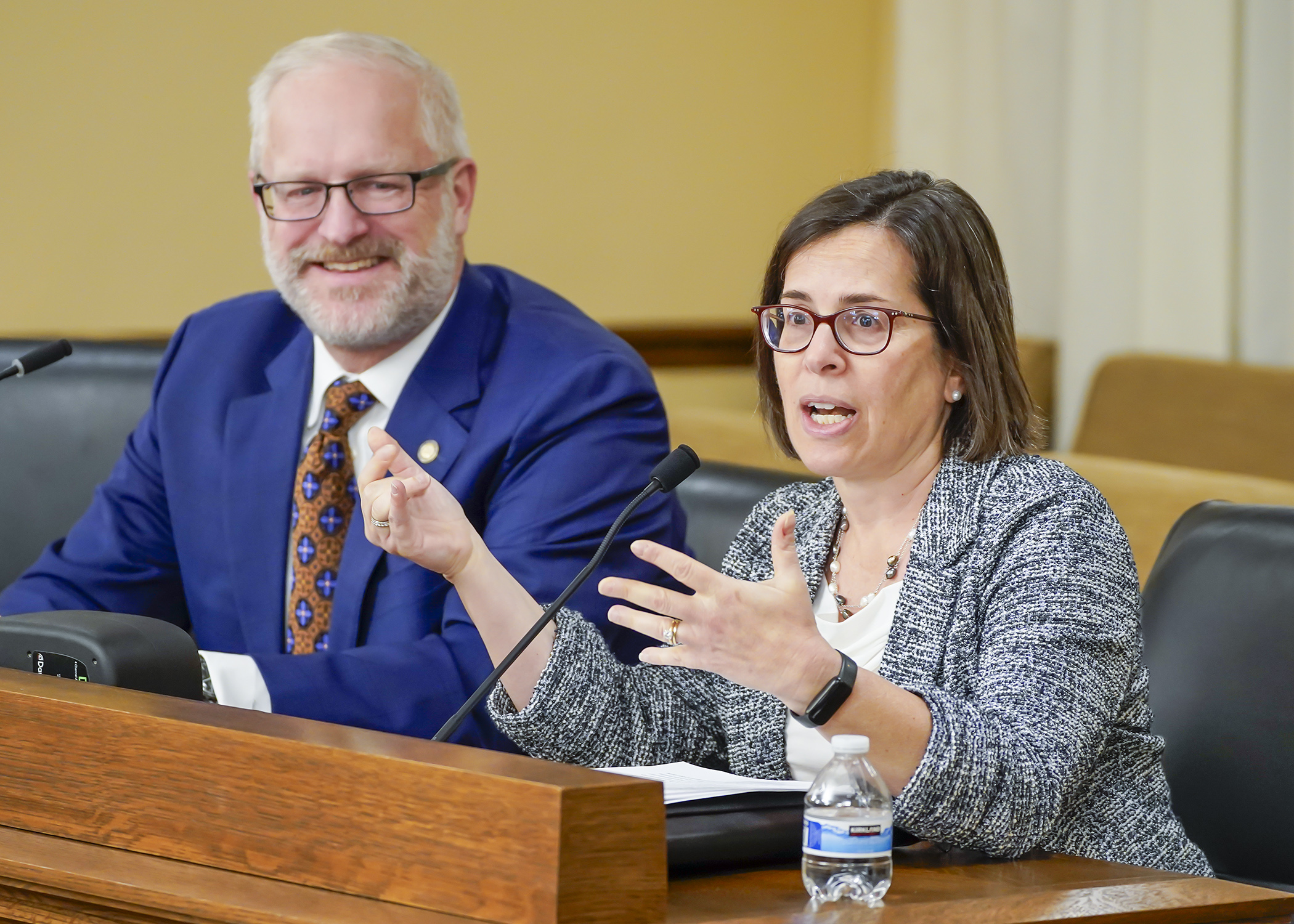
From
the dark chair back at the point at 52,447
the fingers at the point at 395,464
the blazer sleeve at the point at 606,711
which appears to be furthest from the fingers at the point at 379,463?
the dark chair back at the point at 52,447

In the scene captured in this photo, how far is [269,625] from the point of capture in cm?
205

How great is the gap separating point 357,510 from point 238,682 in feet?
1.15

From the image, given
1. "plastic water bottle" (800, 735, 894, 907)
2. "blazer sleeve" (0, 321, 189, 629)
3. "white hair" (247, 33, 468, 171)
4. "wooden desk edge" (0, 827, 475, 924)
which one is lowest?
"blazer sleeve" (0, 321, 189, 629)

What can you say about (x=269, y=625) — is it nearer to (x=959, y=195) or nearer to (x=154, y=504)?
(x=154, y=504)

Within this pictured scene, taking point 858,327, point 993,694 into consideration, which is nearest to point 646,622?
point 993,694

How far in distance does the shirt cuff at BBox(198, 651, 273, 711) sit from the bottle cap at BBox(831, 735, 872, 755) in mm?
839

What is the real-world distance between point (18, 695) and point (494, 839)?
42 centimetres

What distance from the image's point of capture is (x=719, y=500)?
217 cm

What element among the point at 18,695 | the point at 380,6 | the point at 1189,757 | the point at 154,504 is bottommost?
the point at 1189,757

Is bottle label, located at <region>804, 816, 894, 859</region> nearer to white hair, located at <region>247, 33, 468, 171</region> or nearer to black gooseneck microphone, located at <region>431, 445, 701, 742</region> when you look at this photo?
black gooseneck microphone, located at <region>431, 445, 701, 742</region>

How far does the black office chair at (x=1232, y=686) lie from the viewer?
1.60 m

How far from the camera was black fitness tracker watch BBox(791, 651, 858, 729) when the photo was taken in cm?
115

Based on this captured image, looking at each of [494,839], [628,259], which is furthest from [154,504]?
[628,259]

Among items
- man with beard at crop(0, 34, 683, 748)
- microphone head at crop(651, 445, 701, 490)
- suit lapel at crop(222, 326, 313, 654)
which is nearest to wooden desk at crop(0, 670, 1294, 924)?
microphone head at crop(651, 445, 701, 490)
